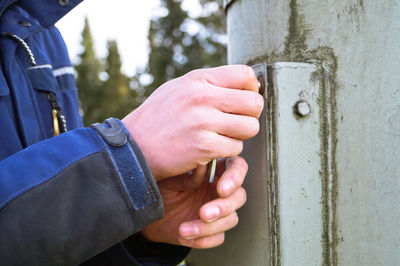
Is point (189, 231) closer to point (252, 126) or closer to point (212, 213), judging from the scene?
point (212, 213)

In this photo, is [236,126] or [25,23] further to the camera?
[25,23]

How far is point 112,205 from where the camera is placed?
0.72m

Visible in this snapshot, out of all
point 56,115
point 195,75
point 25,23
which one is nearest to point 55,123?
point 56,115

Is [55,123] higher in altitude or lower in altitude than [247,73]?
lower

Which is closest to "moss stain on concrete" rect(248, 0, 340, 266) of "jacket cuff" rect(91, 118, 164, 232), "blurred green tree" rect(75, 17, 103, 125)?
"jacket cuff" rect(91, 118, 164, 232)

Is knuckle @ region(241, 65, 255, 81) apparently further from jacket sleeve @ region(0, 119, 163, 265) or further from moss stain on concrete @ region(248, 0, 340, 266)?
jacket sleeve @ region(0, 119, 163, 265)

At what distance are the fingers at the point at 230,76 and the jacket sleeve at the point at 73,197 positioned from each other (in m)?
0.24

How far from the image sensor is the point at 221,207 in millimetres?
784

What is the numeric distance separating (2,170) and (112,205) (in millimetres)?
240

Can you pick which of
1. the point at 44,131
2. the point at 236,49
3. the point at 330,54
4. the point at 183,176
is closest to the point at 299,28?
the point at 330,54

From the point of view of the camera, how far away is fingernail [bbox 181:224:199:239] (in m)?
0.79

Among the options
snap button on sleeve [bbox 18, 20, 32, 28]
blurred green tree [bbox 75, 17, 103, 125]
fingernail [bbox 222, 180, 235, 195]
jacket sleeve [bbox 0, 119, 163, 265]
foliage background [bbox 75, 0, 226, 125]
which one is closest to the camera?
jacket sleeve [bbox 0, 119, 163, 265]

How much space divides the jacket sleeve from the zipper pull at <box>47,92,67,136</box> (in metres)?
0.45

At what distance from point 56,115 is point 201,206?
0.63 metres
